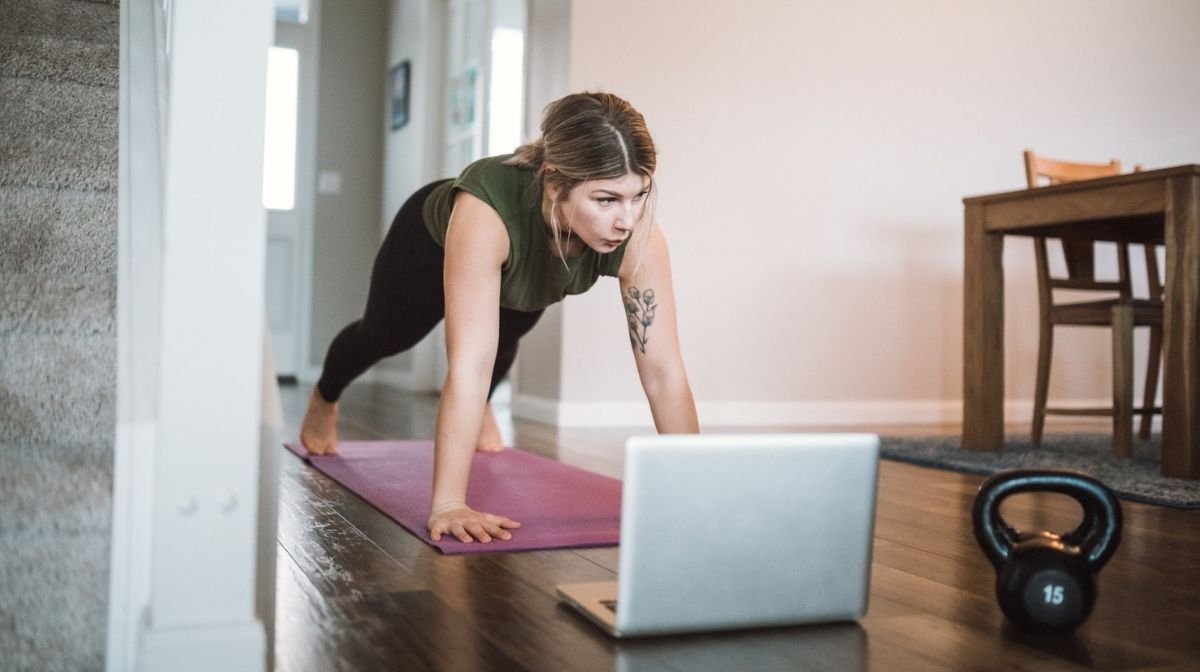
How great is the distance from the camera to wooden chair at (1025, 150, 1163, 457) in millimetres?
2912

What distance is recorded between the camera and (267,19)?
85 cm

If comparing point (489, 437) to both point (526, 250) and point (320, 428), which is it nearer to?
point (320, 428)

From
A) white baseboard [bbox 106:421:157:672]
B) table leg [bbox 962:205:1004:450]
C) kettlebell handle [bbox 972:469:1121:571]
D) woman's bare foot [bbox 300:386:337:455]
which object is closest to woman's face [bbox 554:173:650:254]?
kettlebell handle [bbox 972:469:1121:571]

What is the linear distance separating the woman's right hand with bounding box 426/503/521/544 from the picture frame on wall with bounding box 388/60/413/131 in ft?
14.4

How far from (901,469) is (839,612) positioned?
5.29 feet

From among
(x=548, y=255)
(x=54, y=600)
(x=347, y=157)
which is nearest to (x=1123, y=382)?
(x=548, y=255)

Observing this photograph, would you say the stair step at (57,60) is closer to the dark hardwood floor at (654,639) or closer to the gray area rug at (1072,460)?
the dark hardwood floor at (654,639)

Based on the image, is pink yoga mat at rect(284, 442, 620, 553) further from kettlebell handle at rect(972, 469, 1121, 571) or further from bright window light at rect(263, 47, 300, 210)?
bright window light at rect(263, 47, 300, 210)

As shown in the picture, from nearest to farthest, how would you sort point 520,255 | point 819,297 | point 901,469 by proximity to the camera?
point 520,255 → point 901,469 → point 819,297

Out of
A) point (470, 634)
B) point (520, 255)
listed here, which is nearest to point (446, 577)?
point (470, 634)

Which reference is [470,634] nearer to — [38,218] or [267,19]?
[267,19]

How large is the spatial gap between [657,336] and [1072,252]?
8.32 ft

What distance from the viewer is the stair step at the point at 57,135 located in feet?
4.88

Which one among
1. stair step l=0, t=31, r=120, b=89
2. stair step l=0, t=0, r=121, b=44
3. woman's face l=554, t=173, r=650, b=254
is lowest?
woman's face l=554, t=173, r=650, b=254
